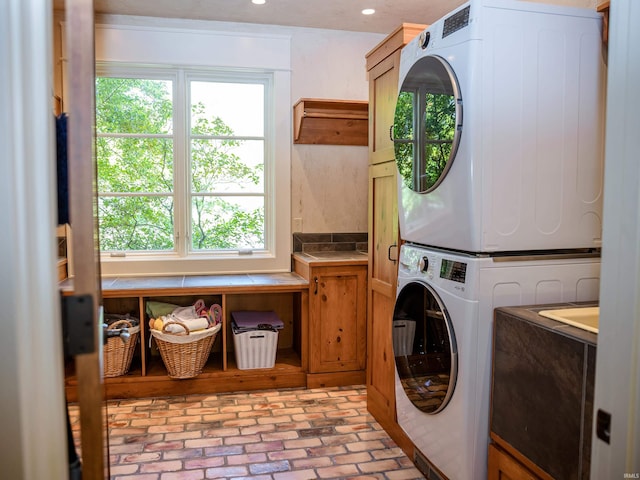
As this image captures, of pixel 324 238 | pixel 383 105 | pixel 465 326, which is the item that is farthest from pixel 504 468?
pixel 324 238

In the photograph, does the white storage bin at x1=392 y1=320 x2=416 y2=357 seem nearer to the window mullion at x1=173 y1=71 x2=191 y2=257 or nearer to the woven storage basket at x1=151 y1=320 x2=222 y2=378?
the woven storage basket at x1=151 y1=320 x2=222 y2=378

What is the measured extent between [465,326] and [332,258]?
1.76 m

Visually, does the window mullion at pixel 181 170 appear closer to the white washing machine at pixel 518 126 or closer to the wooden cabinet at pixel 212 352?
the wooden cabinet at pixel 212 352

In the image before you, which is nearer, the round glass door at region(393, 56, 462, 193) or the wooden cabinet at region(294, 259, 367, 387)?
the round glass door at region(393, 56, 462, 193)

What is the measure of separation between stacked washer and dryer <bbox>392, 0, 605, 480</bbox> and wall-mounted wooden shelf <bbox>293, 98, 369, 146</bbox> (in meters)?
1.68

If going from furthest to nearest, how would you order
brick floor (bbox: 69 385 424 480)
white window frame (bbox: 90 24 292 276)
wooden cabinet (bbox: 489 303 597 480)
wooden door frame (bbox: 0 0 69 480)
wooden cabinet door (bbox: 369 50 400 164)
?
white window frame (bbox: 90 24 292 276)
wooden cabinet door (bbox: 369 50 400 164)
brick floor (bbox: 69 385 424 480)
wooden cabinet (bbox: 489 303 597 480)
wooden door frame (bbox: 0 0 69 480)

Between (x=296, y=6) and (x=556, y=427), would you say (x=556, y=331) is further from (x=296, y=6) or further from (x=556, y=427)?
(x=296, y=6)

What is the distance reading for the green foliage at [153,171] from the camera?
3736 mm

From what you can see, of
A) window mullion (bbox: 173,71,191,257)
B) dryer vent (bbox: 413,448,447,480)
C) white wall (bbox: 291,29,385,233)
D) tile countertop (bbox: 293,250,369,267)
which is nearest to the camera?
dryer vent (bbox: 413,448,447,480)

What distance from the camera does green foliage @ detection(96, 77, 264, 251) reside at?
12.3 ft

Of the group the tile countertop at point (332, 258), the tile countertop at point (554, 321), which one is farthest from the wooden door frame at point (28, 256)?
the tile countertop at point (332, 258)

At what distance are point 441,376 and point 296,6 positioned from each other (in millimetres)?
2546

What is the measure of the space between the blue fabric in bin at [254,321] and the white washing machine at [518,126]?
1.74 metres

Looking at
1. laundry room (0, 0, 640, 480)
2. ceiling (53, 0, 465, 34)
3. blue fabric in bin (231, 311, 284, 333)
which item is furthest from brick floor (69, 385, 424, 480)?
ceiling (53, 0, 465, 34)
